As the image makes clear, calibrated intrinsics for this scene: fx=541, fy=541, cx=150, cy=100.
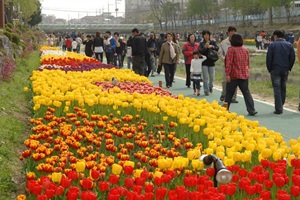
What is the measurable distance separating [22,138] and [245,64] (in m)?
5.19

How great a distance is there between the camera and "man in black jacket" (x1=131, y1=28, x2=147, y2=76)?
16422 mm

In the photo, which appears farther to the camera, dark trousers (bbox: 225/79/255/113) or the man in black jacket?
the man in black jacket

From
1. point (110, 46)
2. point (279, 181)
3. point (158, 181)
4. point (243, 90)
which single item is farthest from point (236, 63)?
point (110, 46)

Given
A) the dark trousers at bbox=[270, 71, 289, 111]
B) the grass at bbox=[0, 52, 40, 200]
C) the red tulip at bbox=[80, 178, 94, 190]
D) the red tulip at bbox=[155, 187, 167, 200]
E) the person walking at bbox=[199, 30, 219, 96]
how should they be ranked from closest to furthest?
the red tulip at bbox=[155, 187, 167, 200] < the red tulip at bbox=[80, 178, 94, 190] < the grass at bbox=[0, 52, 40, 200] < the dark trousers at bbox=[270, 71, 289, 111] < the person walking at bbox=[199, 30, 219, 96]

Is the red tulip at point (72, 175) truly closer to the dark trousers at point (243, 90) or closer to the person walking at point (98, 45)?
the dark trousers at point (243, 90)

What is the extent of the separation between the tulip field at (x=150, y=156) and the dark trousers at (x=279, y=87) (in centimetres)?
321

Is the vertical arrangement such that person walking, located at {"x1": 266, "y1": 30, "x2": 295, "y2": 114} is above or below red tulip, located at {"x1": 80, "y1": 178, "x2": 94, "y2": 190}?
above

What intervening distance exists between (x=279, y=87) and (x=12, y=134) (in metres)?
6.11

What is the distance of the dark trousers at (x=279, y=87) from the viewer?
10773 mm

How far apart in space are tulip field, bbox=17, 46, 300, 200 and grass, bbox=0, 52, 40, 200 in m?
0.18

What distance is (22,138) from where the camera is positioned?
682cm

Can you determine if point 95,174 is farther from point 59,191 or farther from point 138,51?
point 138,51

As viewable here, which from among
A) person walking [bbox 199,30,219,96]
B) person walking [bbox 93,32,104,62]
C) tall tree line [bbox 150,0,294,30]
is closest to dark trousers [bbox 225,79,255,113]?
person walking [bbox 199,30,219,96]

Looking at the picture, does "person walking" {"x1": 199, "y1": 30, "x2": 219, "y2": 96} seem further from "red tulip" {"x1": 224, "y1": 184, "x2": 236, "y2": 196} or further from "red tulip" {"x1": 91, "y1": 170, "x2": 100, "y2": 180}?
"red tulip" {"x1": 224, "y1": 184, "x2": 236, "y2": 196}
